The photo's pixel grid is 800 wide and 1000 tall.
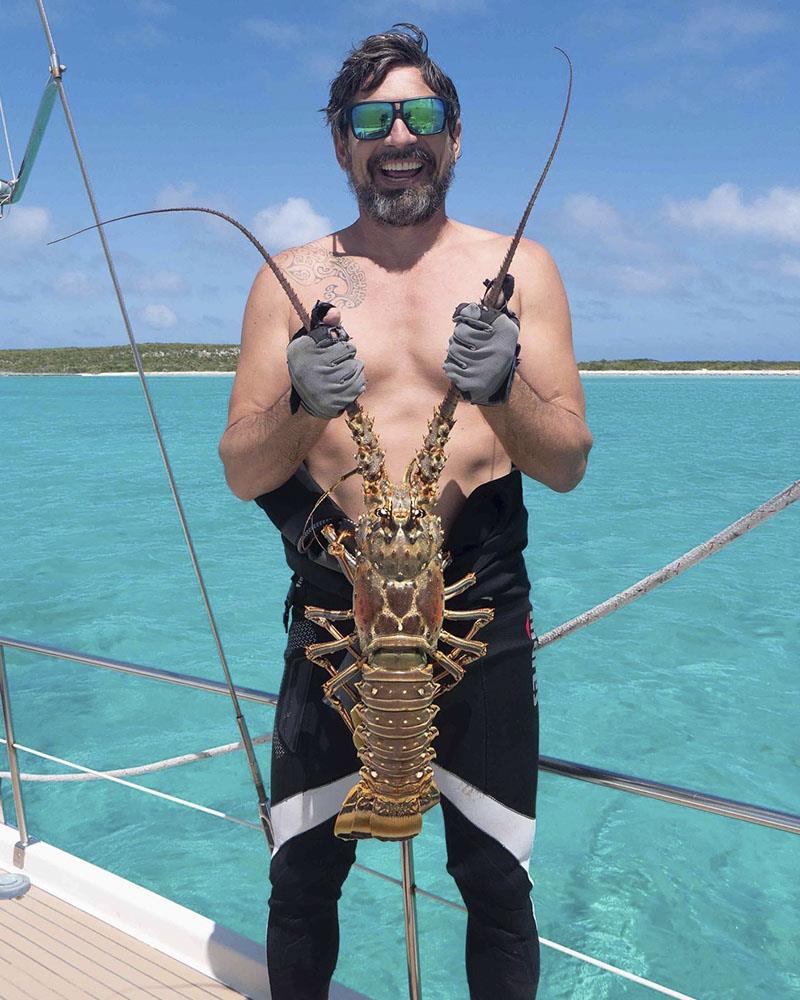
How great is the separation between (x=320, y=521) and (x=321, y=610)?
0.20 metres

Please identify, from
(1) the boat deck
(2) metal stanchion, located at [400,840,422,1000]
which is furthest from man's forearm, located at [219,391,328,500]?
(1) the boat deck

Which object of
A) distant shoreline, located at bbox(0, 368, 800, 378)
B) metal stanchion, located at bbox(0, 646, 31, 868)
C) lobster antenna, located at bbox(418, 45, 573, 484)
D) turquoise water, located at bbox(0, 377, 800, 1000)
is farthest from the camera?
distant shoreline, located at bbox(0, 368, 800, 378)

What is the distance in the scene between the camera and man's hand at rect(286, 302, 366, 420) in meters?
1.66

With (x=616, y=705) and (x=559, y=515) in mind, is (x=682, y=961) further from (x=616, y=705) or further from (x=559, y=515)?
(x=559, y=515)

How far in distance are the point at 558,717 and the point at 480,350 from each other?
23.7ft

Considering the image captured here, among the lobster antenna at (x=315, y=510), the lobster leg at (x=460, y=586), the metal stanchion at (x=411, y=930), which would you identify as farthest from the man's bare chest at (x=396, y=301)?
the metal stanchion at (x=411, y=930)

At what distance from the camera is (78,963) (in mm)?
2539

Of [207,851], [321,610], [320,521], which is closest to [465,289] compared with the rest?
[320,521]

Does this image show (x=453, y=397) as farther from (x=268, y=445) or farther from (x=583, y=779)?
(x=583, y=779)

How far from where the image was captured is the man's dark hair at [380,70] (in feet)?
6.59

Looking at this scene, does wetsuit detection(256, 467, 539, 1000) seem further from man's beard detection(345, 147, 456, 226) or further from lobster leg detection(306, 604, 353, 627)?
man's beard detection(345, 147, 456, 226)

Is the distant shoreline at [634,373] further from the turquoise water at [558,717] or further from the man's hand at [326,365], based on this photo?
the man's hand at [326,365]

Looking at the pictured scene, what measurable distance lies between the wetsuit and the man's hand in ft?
1.25

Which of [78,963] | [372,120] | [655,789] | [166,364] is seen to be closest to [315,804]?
[655,789]
